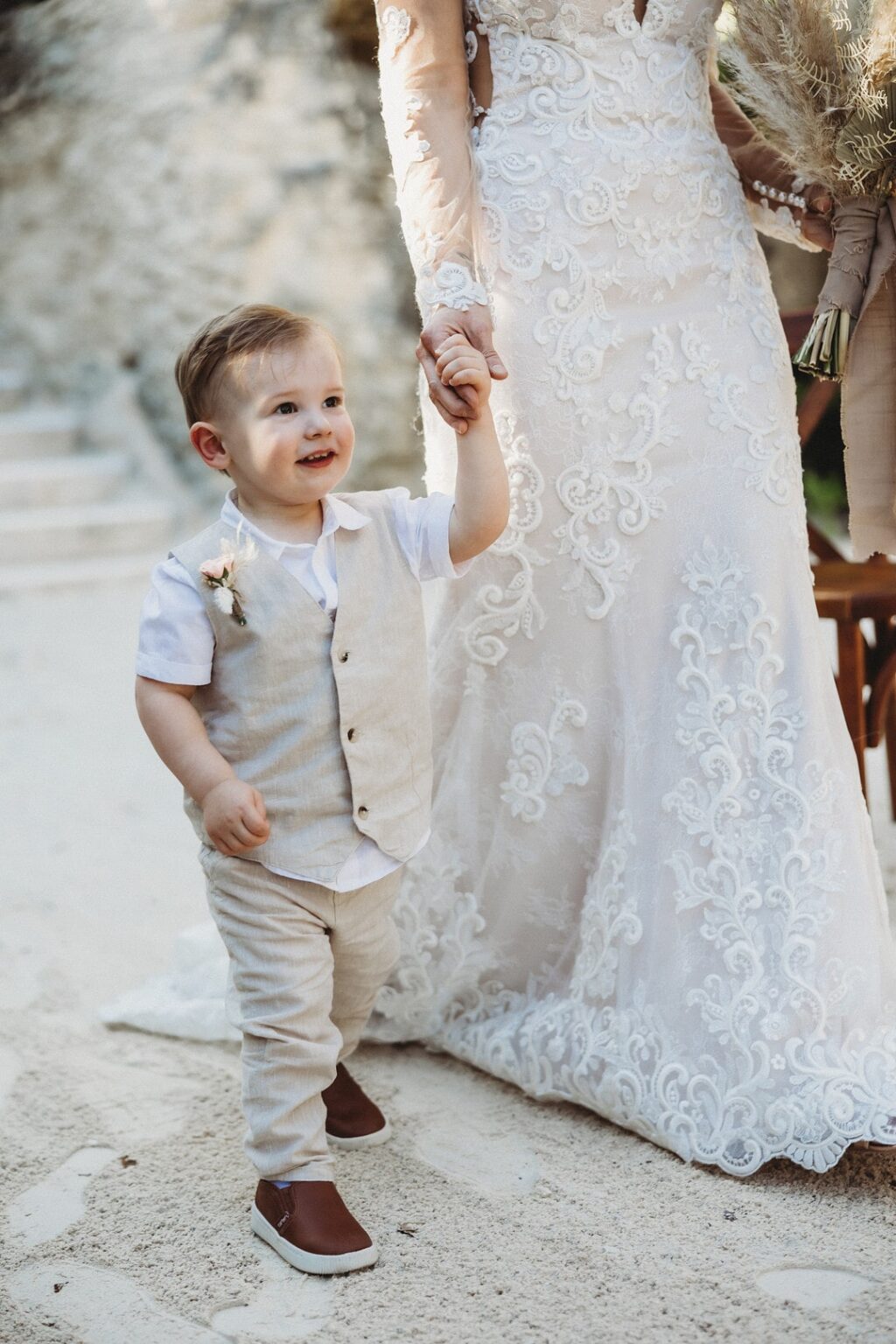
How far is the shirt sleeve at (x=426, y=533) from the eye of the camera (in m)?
2.03

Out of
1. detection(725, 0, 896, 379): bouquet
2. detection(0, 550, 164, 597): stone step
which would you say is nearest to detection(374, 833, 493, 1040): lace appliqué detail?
detection(725, 0, 896, 379): bouquet

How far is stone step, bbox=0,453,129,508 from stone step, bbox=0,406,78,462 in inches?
1.9

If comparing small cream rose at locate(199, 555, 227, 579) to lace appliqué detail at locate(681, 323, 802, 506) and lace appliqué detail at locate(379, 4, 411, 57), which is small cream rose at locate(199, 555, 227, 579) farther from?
lace appliqué detail at locate(379, 4, 411, 57)

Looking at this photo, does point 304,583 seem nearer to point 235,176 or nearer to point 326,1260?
point 326,1260

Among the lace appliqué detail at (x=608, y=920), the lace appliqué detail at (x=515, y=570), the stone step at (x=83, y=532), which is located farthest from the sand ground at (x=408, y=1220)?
the stone step at (x=83, y=532)

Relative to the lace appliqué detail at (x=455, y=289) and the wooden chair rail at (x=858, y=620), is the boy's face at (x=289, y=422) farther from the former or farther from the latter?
the wooden chair rail at (x=858, y=620)

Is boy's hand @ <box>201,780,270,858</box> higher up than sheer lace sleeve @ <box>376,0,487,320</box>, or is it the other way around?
sheer lace sleeve @ <box>376,0,487,320</box>

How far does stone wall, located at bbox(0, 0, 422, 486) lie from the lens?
7750 millimetres

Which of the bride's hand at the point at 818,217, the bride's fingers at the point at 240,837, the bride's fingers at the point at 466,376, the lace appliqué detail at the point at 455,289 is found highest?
the bride's hand at the point at 818,217

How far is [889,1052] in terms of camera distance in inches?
78.4

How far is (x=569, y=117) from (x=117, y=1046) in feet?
6.17

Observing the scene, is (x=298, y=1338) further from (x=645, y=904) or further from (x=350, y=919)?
(x=645, y=904)

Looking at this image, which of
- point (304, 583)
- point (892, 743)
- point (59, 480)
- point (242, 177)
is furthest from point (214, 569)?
point (242, 177)

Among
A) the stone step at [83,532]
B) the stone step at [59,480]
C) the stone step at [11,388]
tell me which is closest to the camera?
the stone step at [83,532]
